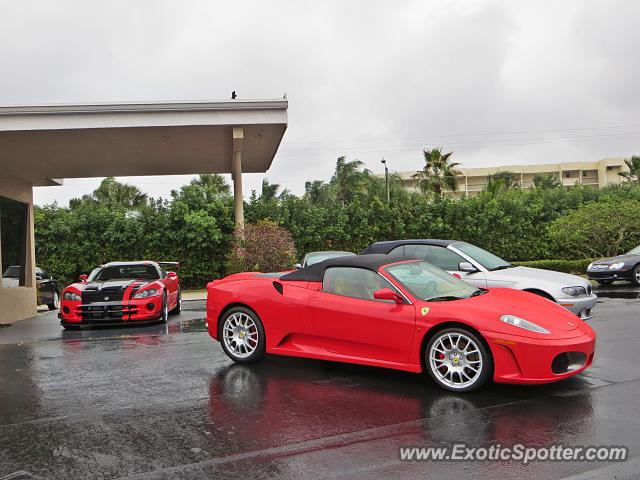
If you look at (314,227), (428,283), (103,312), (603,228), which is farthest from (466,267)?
(603,228)

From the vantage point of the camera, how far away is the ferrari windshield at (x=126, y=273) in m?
12.3

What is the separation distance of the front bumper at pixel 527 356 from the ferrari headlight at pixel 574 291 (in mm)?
3472

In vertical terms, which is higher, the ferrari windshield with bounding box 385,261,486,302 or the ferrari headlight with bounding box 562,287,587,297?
the ferrari windshield with bounding box 385,261,486,302

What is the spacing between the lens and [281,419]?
191 inches

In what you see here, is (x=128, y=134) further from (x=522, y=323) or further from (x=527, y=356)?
(x=527, y=356)

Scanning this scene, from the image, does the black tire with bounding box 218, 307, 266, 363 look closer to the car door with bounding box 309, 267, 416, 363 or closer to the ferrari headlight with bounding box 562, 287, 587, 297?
the car door with bounding box 309, 267, 416, 363

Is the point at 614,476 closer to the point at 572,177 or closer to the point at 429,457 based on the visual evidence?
the point at 429,457

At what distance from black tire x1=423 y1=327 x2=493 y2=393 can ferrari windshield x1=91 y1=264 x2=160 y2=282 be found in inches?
324

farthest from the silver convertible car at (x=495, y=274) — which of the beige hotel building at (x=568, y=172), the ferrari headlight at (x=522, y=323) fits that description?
the beige hotel building at (x=568, y=172)

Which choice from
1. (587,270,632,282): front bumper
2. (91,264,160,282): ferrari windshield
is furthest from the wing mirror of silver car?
(587,270,632,282): front bumper

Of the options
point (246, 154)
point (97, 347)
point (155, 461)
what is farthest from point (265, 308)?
point (246, 154)

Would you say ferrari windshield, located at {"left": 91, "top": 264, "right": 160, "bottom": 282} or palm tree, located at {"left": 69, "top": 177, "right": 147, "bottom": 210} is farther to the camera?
palm tree, located at {"left": 69, "top": 177, "right": 147, "bottom": 210}

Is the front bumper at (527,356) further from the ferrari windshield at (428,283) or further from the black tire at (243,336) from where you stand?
the black tire at (243,336)

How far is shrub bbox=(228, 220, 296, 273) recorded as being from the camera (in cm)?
1541
